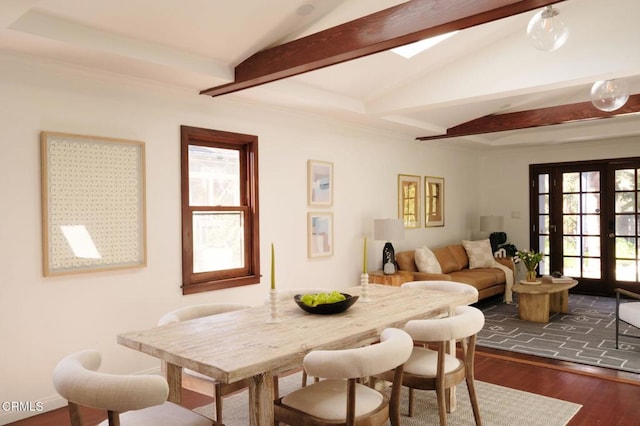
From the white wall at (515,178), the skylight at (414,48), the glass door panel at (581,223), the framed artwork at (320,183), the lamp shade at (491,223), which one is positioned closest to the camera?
the skylight at (414,48)

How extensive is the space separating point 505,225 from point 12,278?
7.51m

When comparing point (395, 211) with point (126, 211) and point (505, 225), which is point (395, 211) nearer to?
point (505, 225)

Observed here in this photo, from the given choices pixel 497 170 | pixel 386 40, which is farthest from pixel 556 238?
pixel 386 40

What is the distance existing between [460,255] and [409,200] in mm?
1249

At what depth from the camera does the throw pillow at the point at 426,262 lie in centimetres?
637

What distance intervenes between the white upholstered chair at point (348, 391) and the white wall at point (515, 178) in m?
6.81

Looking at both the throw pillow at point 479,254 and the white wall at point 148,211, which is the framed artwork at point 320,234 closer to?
the white wall at point 148,211

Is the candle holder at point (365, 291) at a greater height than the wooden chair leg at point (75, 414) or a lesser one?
greater

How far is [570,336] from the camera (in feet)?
17.2

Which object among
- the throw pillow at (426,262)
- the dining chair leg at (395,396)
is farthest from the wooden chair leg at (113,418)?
the throw pillow at (426,262)

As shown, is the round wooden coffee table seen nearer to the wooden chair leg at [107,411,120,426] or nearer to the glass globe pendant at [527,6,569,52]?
the glass globe pendant at [527,6,569,52]

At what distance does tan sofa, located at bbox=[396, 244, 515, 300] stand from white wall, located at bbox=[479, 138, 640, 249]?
1.00 m

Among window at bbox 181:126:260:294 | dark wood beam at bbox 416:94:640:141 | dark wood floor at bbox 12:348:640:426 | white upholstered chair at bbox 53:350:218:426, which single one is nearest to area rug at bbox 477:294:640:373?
dark wood floor at bbox 12:348:640:426

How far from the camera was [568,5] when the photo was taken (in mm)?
4117
